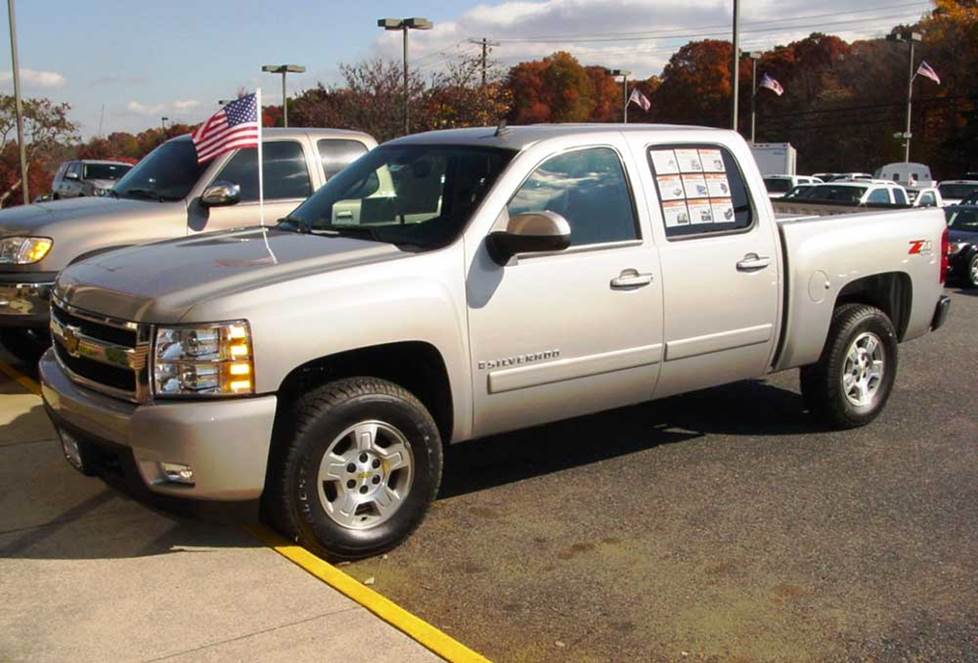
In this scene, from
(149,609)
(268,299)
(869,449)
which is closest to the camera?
(149,609)

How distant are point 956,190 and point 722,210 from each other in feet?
101

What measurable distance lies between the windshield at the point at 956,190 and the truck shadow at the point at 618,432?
27.9m

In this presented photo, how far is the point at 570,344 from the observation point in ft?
17.2

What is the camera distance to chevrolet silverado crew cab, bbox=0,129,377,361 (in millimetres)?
7418

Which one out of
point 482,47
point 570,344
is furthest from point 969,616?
point 482,47

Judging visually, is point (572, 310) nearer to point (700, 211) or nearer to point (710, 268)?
point (710, 268)

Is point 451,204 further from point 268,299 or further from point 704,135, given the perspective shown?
point 704,135

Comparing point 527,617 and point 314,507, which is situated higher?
point 314,507

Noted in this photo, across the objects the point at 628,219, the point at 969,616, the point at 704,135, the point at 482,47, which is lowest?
the point at 969,616

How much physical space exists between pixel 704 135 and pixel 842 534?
241cm

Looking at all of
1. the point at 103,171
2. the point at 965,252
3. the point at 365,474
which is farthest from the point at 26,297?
the point at 103,171

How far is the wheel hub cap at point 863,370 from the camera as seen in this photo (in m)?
6.88

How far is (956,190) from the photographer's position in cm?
3356

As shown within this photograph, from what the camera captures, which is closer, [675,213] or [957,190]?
[675,213]
